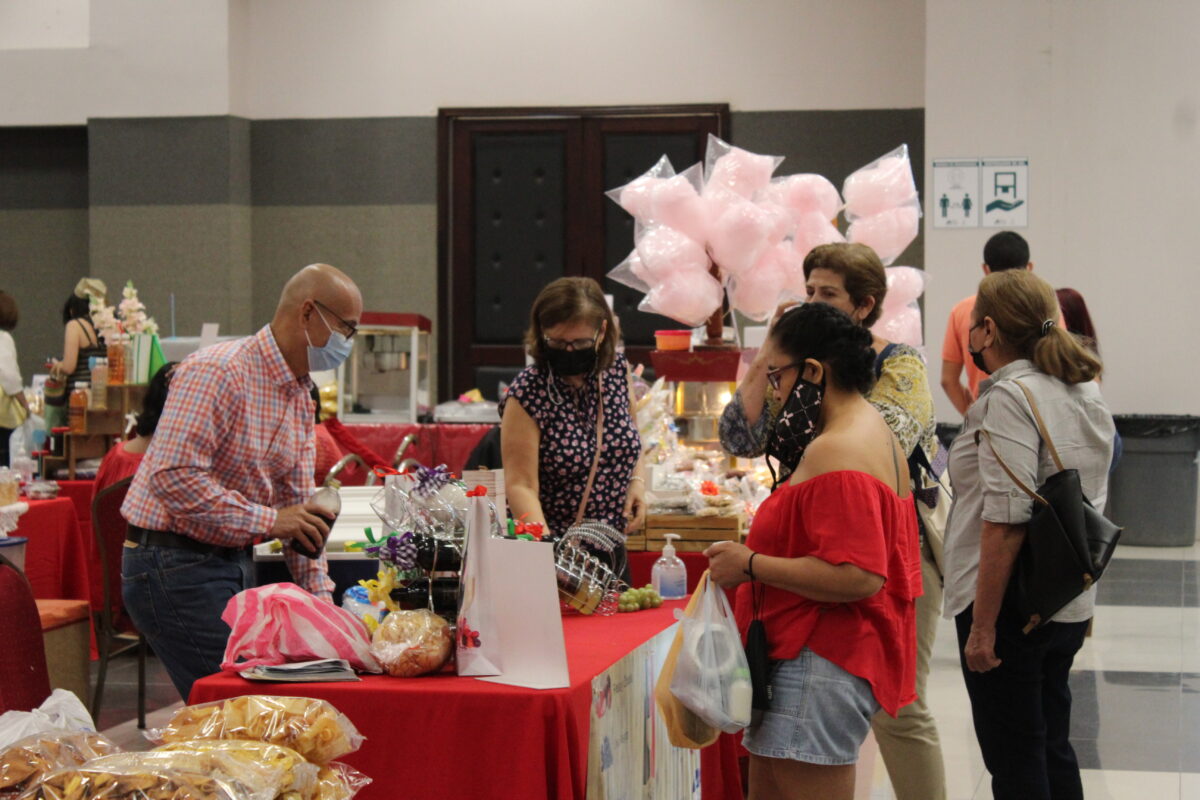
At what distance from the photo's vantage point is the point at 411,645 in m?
2.35

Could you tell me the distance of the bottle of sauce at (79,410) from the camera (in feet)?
22.9

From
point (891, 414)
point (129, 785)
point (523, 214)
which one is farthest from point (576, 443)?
point (523, 214)

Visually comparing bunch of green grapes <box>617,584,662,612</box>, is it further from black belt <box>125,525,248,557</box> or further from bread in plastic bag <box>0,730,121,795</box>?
bread in plastic bag <box>0,730,121,795</box>

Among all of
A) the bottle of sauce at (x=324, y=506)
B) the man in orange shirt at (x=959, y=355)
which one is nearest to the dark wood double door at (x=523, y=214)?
the man in orange shirt at (x=959, y=355)

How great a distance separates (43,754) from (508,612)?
998 mm

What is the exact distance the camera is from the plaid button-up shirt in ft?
9.12

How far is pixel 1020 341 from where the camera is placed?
111 inches

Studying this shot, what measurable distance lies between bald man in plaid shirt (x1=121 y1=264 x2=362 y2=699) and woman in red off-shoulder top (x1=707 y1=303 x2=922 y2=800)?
1079mm

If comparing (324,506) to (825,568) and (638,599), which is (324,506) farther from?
(825,568)

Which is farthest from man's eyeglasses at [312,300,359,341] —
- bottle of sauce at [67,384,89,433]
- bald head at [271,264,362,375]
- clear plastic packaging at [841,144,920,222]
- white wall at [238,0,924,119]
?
white wall at [238,0,924,119]

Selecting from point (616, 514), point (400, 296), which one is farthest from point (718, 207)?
point (400, 296)

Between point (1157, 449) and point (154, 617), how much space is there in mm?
7248

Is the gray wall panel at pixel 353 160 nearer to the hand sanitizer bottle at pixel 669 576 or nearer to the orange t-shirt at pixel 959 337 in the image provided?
the orange t-shirt at pixel 959 337

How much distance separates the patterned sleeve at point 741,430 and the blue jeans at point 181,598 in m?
1.16
